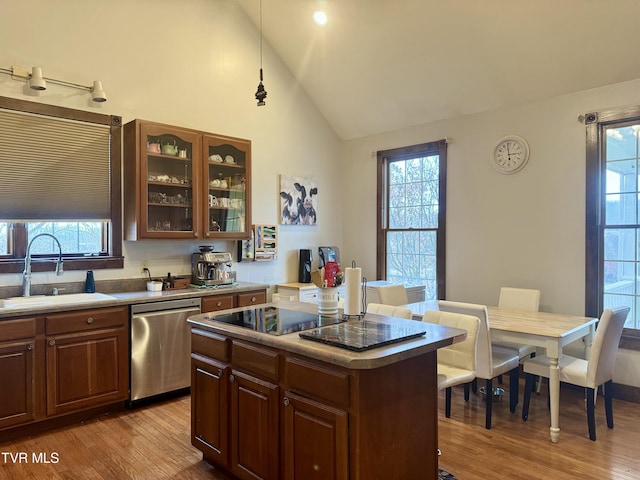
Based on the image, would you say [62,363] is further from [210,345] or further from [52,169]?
[52,169]

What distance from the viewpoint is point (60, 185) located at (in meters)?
3.66

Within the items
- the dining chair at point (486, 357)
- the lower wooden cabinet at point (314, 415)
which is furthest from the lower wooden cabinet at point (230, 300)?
the dining chair at point (486, 357)

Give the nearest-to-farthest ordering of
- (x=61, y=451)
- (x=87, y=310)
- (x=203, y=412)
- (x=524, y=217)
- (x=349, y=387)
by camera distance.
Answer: (x=349, y=387)
(x=203, y=412)
(x=61, y=451)
(x=87, y=310)
(x=524, y=217)

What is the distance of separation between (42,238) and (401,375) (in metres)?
3.20

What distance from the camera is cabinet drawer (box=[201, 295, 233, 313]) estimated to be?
396cm

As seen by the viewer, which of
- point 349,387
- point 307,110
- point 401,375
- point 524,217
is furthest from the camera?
point 307,110

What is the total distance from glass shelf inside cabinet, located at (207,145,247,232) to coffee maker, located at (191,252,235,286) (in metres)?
0.27

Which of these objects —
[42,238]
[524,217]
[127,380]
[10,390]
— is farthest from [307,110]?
[10,390]

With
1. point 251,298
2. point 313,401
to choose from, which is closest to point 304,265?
point 251,298

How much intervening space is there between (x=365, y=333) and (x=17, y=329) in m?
2.41

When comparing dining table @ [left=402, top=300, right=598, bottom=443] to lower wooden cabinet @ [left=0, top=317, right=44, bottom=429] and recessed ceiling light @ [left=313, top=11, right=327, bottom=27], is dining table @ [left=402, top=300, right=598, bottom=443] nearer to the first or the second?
lower wooden cabinet @ [left=0, top=317, right=44, bottom=429]

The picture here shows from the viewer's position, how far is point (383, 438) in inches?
74.1

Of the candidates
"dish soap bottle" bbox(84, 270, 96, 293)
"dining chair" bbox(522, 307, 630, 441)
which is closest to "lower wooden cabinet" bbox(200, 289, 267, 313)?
"dish soap bottle" bbox(84, 270, 96, 293)

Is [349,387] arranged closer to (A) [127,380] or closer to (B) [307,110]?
(A) [127,380]
